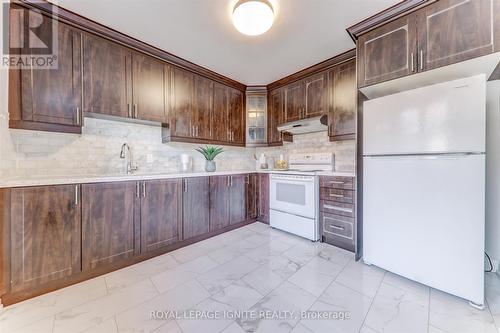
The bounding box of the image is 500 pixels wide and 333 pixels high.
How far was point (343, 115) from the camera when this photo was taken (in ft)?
9.33

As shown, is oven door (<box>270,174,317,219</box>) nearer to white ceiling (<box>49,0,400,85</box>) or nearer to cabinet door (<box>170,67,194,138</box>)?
cabinet door (<box>170,67,194,138</box>)

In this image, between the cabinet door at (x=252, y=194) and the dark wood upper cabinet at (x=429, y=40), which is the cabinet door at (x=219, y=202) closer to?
the cabinet door at (x=252, y=194)

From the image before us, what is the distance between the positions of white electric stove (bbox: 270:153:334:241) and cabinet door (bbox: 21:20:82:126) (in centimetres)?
265

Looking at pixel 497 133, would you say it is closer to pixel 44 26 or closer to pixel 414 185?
pixel 414 185

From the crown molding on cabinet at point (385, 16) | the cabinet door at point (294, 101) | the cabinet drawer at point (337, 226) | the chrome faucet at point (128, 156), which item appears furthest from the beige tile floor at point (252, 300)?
the crown molding on cabinet at point (385, 16)

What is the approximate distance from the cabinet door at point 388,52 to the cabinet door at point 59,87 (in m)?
2.97

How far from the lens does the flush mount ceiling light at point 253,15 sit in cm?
171

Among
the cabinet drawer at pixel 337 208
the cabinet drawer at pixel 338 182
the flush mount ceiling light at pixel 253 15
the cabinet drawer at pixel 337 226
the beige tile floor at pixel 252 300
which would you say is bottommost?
the beige tile floor at pixel 252 300

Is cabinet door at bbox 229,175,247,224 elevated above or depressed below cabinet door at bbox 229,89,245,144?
below

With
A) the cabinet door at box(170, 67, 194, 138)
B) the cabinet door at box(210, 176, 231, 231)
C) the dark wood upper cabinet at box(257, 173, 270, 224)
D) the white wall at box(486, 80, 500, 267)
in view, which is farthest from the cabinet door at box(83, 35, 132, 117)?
the white wall at box(486, 80, 500, 267)

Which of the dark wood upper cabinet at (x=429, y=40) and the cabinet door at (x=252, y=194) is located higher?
the dark wood upper cabinet at (x=429, y=40)

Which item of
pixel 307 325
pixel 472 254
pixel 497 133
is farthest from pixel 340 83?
pixel 307 325

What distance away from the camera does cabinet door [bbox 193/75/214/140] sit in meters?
3.12

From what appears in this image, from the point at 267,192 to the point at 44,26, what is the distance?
3.27 m
